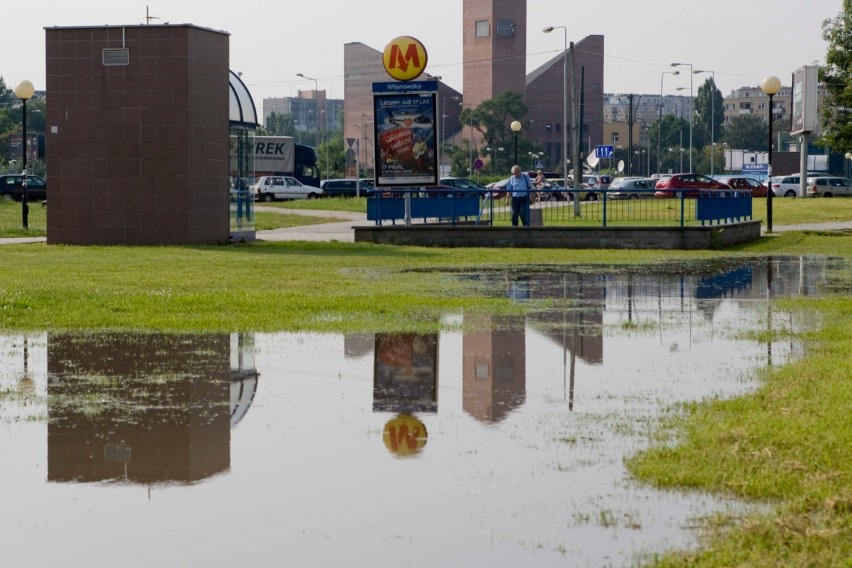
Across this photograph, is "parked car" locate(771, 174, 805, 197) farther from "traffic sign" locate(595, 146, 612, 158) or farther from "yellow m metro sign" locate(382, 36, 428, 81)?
"yellow m metro sign" locate(382, 36, 428, 81)

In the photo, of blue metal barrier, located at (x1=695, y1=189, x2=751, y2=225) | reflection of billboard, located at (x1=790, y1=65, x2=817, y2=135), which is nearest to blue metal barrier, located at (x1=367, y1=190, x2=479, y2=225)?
blue metal barrier, located at (x1=695, y1=189, x2=751, y2=225)

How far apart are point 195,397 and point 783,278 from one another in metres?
13.6

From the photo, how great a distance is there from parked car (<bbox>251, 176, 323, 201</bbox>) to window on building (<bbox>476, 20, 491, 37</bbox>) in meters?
73.9

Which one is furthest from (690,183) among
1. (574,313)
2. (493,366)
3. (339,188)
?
(493,366)

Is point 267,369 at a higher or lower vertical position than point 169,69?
lower

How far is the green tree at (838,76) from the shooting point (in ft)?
156

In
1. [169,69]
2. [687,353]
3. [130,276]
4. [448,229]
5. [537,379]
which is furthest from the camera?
[448,229]

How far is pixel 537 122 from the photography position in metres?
160

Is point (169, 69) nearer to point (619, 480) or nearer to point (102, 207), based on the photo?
point (102, 207)

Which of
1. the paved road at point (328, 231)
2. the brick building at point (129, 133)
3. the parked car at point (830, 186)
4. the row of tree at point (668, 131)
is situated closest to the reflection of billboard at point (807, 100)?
the row of tree at point (668, 131)

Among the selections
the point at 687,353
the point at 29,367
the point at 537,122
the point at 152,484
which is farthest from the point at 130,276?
the point at 537,122

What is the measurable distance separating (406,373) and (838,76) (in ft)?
137

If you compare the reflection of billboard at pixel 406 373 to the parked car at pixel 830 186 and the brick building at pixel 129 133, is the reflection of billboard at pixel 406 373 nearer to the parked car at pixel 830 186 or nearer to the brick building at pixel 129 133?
the brick building at pixel 129 133

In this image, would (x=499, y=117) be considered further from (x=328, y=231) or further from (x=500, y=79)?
(x=328, y=231)
